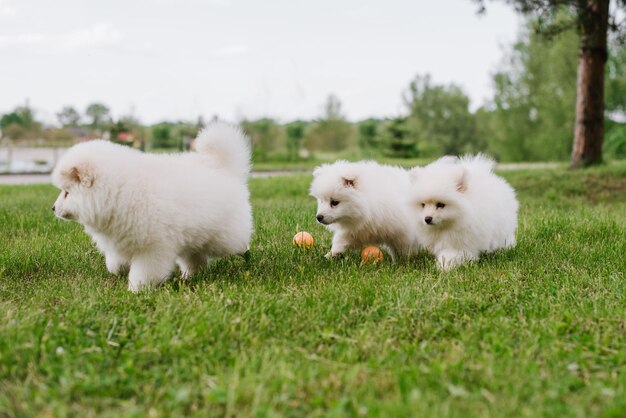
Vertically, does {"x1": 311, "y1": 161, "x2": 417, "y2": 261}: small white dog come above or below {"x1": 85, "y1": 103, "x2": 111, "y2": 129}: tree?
below

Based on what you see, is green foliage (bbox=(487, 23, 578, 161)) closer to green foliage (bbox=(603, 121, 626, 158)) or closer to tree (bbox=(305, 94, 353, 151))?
green foliage (bbox=(603, 121, 626, 158))

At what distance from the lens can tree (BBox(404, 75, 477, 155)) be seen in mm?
44781

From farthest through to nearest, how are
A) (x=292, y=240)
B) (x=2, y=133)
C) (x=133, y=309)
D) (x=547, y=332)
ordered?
1. (x=2, y=133)
2. (x=292, y=240)
3. (x=133, y=309)
4. (x=547, y=332)

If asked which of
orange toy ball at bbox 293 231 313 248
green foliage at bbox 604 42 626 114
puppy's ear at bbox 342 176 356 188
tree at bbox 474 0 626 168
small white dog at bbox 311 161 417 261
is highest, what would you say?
green foliage at bbox 604 42 626 114

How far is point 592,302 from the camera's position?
3.61m

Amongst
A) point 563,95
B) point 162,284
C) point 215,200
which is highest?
point 563,95

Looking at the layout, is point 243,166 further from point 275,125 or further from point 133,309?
point 275,125

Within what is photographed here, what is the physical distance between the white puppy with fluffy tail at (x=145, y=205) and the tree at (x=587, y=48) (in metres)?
7.68

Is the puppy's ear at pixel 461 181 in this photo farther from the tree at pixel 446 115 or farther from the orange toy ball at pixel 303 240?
the tree at pixel 446 115

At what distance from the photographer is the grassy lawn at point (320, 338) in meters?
2.37

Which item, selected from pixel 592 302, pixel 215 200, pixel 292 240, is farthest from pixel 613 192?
pixel 215 200

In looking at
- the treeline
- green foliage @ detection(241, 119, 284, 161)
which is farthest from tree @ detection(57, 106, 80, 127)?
green foliage @ detection(241, 119, 284, 161)

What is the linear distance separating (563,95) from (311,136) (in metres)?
16.8

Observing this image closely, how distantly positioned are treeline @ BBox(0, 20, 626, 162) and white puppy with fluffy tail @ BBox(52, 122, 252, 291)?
59.2ft
